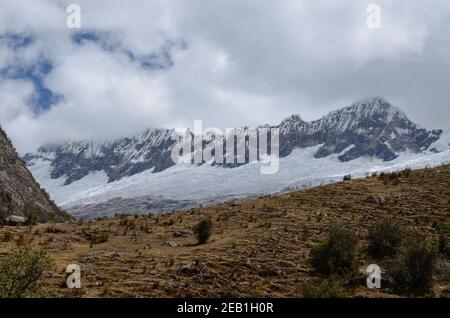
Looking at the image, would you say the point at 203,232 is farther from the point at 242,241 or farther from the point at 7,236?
the point at 7,236

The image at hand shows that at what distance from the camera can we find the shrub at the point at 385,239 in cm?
2098

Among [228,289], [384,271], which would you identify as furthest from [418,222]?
[228,289]

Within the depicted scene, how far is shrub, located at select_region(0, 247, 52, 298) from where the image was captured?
14766 millimetres

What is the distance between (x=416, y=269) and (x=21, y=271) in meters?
12.6

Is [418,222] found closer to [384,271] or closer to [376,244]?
[376,244]

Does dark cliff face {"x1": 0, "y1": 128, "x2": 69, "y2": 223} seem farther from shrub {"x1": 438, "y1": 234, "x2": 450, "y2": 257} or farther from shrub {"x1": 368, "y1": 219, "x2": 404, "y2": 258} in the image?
shrub {"x1": 438, "y1": 234, "x2": 450, "y2": 257}

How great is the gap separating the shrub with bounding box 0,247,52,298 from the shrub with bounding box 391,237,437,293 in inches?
458

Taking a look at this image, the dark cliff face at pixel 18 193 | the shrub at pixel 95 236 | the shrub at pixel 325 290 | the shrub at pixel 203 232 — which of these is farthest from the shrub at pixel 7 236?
the shrub at pixel 325 290

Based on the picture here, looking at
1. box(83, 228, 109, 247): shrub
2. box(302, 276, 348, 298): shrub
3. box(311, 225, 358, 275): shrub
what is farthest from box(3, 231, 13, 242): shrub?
box(302, 276, 348, 298): shrub

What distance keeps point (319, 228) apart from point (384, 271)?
5.41m

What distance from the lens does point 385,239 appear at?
2133cm

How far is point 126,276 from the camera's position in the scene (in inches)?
713

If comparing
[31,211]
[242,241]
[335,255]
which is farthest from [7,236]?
[335,255]
